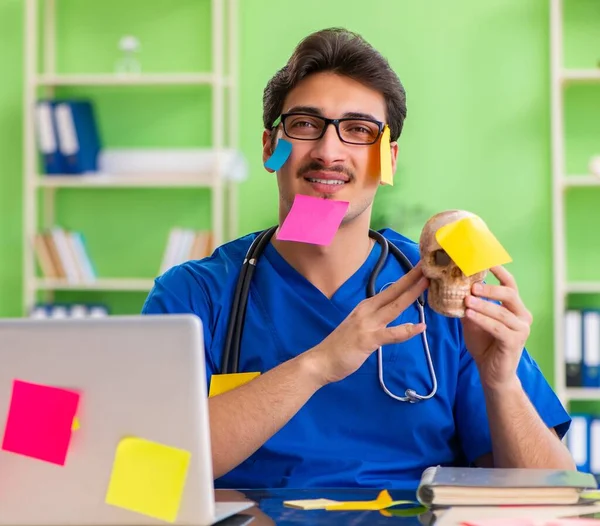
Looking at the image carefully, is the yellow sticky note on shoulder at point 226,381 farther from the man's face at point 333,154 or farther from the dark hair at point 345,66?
the dark hair at point 345,66

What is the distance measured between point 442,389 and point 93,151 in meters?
2.43

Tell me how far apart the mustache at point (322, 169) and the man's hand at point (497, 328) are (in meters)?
0.38

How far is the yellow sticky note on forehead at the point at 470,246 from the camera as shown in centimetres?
133

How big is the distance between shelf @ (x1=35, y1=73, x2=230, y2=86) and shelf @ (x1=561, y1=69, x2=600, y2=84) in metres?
1.31

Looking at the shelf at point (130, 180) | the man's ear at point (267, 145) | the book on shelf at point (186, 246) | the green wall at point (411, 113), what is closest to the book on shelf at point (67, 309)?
the green wall at point (411, 113)

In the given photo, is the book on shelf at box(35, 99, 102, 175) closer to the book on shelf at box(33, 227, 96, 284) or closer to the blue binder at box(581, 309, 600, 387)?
the book on shelf at box(33, 227, 96, 284)

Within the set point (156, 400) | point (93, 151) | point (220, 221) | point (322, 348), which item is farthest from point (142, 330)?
point (93, 151)

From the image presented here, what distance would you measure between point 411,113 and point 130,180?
1.15 meters

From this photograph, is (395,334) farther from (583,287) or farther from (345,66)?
(583,287)

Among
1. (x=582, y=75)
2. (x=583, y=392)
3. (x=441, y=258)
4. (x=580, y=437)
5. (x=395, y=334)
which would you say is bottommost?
(x=580, y=437)

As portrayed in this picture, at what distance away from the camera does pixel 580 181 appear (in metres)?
3.36

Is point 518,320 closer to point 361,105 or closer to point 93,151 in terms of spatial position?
point 361,105

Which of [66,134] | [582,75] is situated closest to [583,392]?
[582,75]

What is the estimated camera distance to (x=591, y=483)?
124 centimetres
